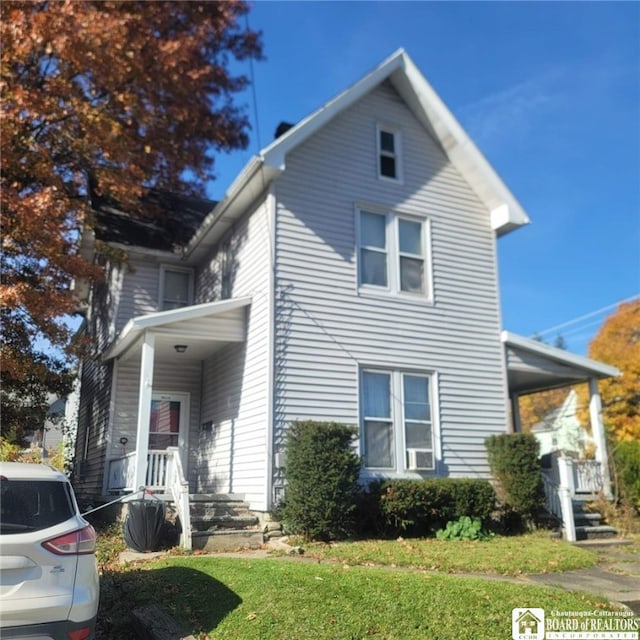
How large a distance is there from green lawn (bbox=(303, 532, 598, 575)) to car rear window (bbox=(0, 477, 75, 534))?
4.42 m

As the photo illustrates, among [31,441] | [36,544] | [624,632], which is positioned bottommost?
[624,632]

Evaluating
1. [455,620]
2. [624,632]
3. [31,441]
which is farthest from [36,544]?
[31,441]

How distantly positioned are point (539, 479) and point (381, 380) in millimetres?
3561

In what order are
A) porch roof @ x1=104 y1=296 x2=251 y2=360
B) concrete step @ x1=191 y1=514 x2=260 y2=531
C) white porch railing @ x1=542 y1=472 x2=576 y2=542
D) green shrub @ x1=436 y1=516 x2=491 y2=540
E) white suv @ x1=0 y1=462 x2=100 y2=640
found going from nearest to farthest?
white suv @ x1=0 y1=462 x2=100 y2=640, concrete step @ x1=191 y1=514 x2=260 y2=531, green shrub @ x1=436 y1=516 x2=491 y2=540, porch roof @ x1=104 y1=296 x2=251 y2=360, white porch railing @ x1=542 y1=472 x2=576 y2=542

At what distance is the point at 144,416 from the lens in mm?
10758

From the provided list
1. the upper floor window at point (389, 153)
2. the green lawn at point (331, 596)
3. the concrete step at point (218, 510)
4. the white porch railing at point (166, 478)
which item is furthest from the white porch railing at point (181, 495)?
the upper floor window at point (389, 153)

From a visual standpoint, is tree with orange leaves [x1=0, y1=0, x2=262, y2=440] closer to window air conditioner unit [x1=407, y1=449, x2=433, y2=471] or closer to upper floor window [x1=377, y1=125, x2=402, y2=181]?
upper floor window [x1=377, y1=125, x2=402, y2=181]

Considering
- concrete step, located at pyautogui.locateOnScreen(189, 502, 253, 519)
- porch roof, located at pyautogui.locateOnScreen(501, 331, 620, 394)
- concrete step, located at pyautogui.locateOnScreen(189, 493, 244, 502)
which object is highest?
porch roof, located at pyautogui.locateOnScreen(501, 331, 620, 394)

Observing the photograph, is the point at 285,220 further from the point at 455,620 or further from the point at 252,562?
the point at 455,620

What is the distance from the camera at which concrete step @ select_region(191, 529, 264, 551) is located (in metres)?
9.34

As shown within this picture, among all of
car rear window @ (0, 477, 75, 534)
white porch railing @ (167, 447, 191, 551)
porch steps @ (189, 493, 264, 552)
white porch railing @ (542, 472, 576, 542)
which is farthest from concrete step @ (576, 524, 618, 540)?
car rear window @ (0, 477, 75, 534)

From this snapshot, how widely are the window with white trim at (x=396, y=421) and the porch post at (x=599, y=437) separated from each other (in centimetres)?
407

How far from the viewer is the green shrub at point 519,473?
1164 centimetres

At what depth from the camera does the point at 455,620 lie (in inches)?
217
